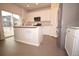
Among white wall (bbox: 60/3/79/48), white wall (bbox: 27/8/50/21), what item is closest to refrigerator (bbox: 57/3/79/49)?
white wall (bbox: 60/3/79/48)

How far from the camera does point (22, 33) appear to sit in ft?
7.19

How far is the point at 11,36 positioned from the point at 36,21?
597 millimetres

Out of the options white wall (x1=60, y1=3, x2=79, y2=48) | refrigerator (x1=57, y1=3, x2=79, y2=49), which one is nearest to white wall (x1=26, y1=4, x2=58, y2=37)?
refrigerator (x1=57, y1=3, x2=79, y2=49)

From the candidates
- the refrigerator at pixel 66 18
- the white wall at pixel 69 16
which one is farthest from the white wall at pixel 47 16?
the white wall at pixel 69 16

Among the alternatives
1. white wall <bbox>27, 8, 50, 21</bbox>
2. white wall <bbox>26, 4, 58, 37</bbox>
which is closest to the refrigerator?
white wall <bbox>26, 4, 58, 37</bbox>

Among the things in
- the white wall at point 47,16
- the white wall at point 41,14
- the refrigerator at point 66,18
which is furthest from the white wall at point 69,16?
the white wall at point 41,14

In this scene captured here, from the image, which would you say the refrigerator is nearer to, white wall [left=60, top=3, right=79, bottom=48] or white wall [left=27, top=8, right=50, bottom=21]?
white wall [left=60, top=3, right=79, bottom=48]

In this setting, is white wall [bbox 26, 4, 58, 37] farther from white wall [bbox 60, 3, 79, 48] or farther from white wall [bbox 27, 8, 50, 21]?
white wall [bbox 60, 3, 79, 48]

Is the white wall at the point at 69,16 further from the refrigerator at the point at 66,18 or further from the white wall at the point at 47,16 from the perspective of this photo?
the white wall at the point at 47,16

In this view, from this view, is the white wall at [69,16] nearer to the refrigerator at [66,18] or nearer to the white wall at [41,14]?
the refrigerator at [66,18]

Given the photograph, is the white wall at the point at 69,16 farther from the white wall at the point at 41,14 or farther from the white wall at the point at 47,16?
the white wall at the point at 41,14

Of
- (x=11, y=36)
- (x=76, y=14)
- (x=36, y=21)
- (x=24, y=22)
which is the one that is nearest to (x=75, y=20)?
(x=76, y=14)

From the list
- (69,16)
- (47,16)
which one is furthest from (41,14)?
(69,16)

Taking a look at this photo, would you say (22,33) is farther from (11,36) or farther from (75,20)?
(75,20)
